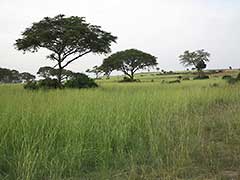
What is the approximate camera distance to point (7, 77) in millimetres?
47844

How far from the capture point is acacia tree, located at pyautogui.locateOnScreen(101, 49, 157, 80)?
45.5 m

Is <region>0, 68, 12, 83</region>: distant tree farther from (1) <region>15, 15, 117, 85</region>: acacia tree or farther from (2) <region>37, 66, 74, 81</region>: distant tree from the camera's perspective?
(1) <region>15, 15, 117, 85</region>: acacia tree

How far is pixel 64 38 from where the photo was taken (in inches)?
935

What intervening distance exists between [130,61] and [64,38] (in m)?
22.7

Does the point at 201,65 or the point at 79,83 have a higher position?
the point at 201,65

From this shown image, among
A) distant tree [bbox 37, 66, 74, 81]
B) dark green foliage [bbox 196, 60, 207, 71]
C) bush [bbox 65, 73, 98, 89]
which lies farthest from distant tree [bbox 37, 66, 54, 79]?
dark green foliage [bbox 196, 60, 207, 71]

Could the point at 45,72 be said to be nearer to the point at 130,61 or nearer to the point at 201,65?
the point at 130,61

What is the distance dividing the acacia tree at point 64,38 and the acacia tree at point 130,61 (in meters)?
20.0

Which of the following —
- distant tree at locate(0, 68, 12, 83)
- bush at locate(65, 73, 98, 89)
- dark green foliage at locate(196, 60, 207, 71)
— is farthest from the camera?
dark green foliage at locate(196, 60, 207, 71)

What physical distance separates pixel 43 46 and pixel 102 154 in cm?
2109

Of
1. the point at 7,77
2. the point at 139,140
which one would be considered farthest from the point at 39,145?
the point at 7,77

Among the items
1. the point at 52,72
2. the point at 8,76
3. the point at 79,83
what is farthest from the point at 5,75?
the point at 79,83

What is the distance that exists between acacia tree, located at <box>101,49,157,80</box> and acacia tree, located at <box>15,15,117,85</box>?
20.0 metres

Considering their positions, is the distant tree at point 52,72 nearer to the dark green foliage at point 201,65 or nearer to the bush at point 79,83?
the bush at point 79,83
